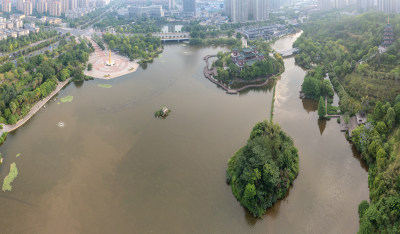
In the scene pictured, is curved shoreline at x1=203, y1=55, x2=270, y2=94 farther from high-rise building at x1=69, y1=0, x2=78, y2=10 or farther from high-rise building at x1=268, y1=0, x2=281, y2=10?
high-rise building at x1=69, y1=0, x2=78, y2=10

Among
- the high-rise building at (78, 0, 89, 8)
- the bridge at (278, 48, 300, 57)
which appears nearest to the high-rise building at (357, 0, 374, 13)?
the bridge at (278, 48, 300, 57)

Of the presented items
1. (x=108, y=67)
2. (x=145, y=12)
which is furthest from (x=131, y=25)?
(x=108, y=67)

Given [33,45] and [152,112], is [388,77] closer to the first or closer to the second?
[152,112]

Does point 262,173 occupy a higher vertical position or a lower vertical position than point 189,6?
lower

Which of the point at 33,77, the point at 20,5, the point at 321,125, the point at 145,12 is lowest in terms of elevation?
the point at 321,125

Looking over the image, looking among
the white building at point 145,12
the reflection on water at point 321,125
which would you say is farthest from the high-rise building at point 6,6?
the reflection on water at point 321,125

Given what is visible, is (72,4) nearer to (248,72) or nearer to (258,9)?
(258,9)
